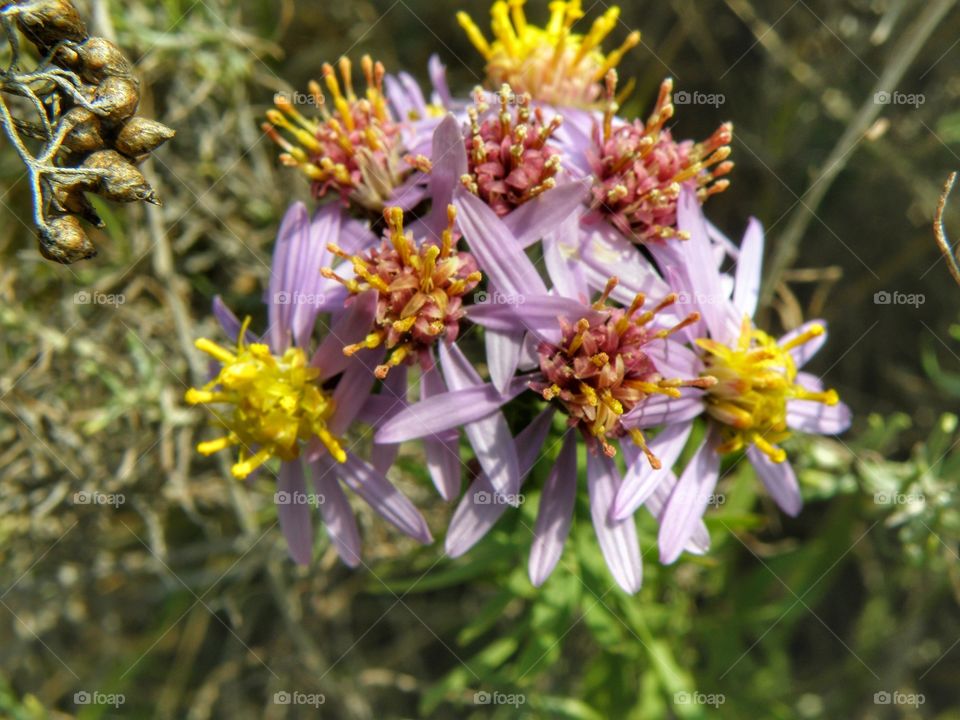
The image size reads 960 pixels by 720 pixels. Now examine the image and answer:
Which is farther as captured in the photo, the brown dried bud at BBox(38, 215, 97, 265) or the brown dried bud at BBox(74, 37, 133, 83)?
→ the brown dried bud at BBox(74, 37, 133, 83)

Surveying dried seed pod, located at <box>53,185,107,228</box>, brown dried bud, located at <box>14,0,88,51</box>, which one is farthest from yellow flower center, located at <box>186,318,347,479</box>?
brown dried bud, located at <box>14,0,88,51</box>

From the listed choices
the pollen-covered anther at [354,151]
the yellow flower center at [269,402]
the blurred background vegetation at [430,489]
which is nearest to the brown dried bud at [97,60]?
the pollen-covered anther at [354,151]

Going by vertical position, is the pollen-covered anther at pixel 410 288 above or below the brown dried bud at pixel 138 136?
below

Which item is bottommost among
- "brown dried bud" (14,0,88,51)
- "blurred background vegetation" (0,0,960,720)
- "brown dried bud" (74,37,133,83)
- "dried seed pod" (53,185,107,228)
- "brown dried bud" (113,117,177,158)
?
"blurred background vegetation" (0,0,960,720)

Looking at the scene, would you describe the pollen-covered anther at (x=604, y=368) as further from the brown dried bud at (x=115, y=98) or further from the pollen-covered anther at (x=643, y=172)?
the brown dried bud at (x=115, y=98)

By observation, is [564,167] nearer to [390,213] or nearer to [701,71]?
[390,213]

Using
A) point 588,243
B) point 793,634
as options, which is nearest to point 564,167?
point 588,243

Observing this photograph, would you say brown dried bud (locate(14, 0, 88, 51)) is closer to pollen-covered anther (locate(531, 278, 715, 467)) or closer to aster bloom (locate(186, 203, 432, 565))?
aster bloom (locate(186, 203, 432, 565))
